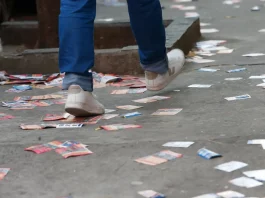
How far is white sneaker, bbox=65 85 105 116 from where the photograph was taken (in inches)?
136

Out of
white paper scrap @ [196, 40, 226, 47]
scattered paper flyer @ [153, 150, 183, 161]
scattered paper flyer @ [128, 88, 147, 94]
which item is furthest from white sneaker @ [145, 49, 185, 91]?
white paper scrap @ [196, 40, 226, 47]

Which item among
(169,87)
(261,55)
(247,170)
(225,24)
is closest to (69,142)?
(247,170)

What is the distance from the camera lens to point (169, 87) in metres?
4.38

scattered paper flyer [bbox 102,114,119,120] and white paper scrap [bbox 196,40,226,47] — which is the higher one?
scattered paper flyer [bbox 102,114,119,120]

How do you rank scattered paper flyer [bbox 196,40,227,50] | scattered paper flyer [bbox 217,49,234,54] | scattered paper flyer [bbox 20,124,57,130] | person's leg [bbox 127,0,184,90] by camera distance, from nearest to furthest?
scattered paper flyer [bbox 20,124,57,130] < person's leg [bbox 127,0,184,90] < scattered paper flyer [bbox 217,49,234,54] < scattered paper flyer [bbox 196,40,227,50]

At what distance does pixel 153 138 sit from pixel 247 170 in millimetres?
601

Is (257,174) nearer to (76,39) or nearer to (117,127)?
(117,127)

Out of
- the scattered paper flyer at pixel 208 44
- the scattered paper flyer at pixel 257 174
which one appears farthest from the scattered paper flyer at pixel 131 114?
the scattered paper flyer at pixel 208 44

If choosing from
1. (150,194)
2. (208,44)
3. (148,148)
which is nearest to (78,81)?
(148,148)

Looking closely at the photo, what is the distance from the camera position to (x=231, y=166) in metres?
2.61

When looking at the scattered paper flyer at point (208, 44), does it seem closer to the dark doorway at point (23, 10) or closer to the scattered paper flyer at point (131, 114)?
the dark doorway at point (23, 10)

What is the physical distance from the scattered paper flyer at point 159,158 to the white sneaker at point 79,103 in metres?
0.75

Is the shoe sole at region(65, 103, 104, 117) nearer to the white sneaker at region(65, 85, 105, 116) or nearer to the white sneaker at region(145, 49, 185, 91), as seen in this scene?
the white sneaker at region(65, 85, 105, 116)

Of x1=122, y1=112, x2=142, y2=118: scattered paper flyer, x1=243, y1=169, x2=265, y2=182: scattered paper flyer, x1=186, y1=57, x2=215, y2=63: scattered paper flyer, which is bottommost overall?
x1=186, y1=57, x2=215, y2=63: scattered paper flyer
